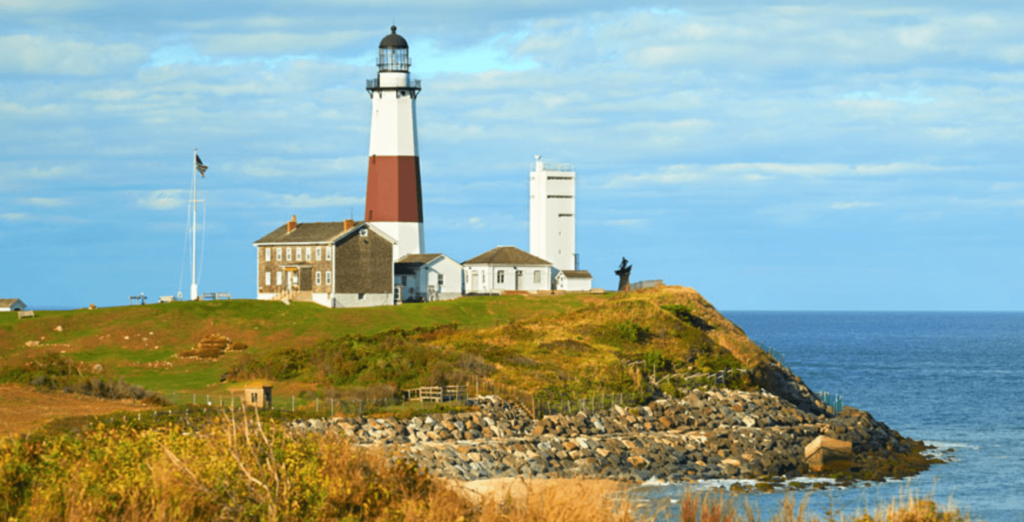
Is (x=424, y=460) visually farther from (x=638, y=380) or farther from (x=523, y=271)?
(x=523, y=271)

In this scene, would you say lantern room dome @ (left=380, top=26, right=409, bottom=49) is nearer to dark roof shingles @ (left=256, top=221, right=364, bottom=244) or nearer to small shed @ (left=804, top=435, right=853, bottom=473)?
dark roof shingles @ (left=256, top=221, right=364, bottom=244)

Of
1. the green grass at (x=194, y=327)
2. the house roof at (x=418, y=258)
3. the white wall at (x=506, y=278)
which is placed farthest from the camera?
the white wall at (x=506, y=278)

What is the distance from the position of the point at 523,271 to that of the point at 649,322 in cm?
2577

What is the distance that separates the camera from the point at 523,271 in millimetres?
81125

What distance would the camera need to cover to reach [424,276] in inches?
2955

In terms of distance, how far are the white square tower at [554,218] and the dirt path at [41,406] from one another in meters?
48.6

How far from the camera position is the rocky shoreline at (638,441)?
108ft

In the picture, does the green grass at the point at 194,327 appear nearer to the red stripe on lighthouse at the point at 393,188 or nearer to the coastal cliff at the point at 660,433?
the red stripe on lighthouse at the point at 393,188

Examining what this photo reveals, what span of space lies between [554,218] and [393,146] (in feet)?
54.7

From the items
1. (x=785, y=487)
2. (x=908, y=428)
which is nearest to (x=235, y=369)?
(x=785, y=487)

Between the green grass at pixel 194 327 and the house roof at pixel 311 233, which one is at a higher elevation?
the house roof at pixel 311 233

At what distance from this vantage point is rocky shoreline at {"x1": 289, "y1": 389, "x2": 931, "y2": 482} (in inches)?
1291

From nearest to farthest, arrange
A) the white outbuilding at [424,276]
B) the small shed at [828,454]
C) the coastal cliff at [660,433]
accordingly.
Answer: the coastal cliff at [660,433] → the small shed at [828,454] → the white outbuilding at [424,276]

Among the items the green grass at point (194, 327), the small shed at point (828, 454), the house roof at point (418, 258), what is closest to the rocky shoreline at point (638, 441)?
the small shed at point (828, 454)
